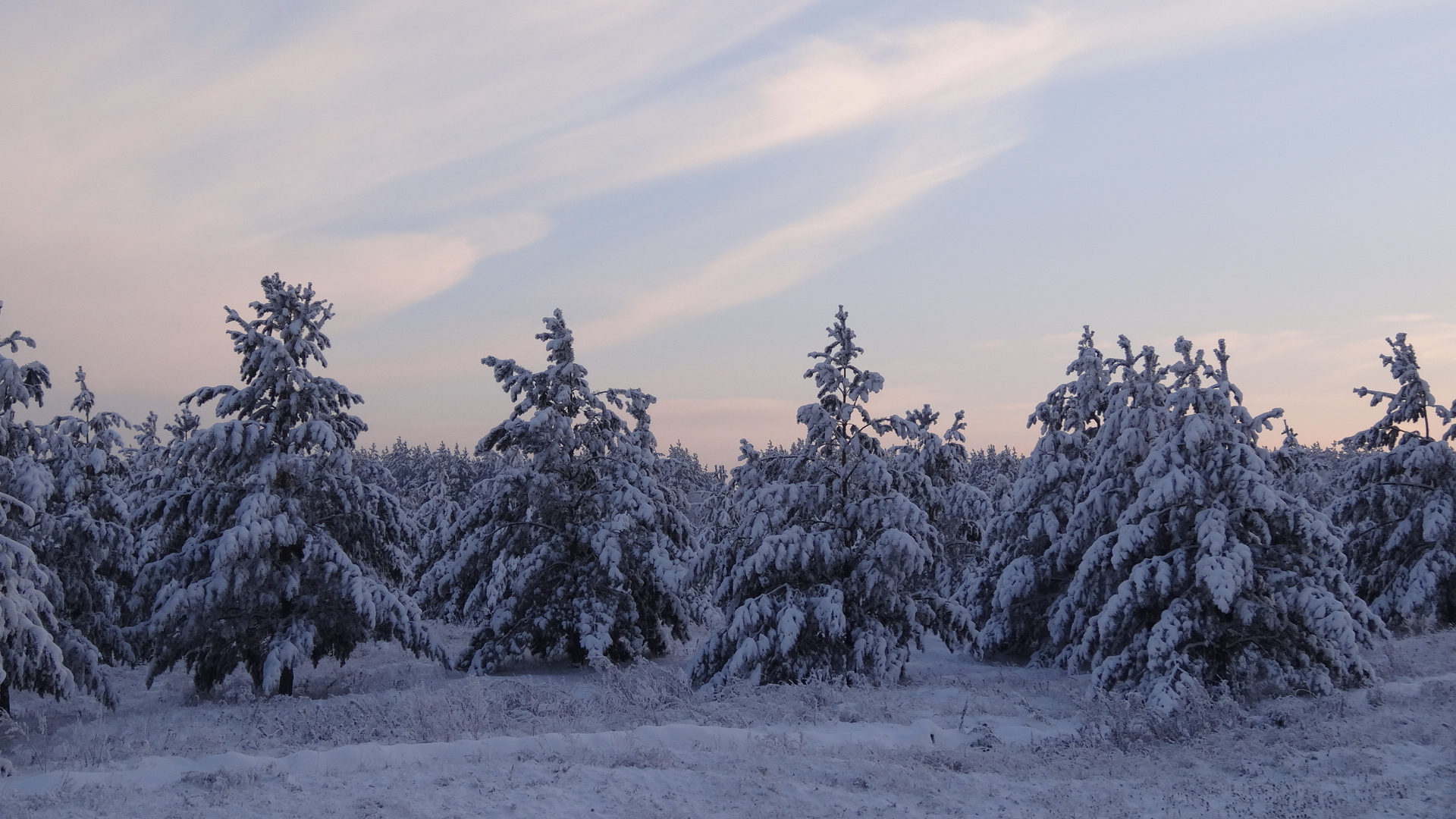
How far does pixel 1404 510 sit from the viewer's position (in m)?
26.7

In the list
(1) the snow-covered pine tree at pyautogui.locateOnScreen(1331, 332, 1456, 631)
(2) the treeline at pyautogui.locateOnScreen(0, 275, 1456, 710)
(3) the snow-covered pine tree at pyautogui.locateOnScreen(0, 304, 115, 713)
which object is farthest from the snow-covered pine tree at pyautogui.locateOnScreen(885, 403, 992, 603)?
(3) the snow-covered pine tree at pyautogui.locateOnScreen(0, 304, 115, 713)

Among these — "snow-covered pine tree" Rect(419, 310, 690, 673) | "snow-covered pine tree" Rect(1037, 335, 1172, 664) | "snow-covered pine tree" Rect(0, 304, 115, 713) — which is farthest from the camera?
"snow-covered pine tree" Rect(419, 310, 690, 673)

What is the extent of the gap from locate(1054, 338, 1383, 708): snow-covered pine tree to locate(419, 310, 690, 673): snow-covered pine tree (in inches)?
425

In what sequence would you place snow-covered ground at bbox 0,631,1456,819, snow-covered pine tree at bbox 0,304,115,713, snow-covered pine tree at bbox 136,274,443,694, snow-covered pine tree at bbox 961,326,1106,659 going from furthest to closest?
snow-covered pine tree at bbox 961,326,1106,659 < snow-covered pine tree at bbox 136,274,443,694 < snow-covered pine tree at bbox 0,304,115,713 < snow-covered ground at bbox 0,631,1456,819

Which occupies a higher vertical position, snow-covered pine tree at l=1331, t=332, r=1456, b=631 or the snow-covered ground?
snow-covered pine tree at l=1331, t=332, r=1456, b=631

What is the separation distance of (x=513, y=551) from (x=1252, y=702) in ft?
56.1

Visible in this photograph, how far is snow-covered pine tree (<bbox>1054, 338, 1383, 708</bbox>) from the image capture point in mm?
16438

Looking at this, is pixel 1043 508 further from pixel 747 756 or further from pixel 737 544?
pixel 747 756

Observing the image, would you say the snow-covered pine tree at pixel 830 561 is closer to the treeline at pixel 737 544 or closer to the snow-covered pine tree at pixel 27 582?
the treeline at pixel 737 544

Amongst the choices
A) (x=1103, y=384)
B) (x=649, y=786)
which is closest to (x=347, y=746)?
(x=649, y=786)

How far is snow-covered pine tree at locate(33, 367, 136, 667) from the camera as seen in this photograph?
21.1 m

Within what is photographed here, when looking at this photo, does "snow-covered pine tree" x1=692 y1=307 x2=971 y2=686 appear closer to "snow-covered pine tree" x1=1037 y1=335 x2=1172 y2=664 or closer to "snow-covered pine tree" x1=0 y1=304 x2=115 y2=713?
"snow-covered pine tree" x1=1037 y1=335 x2=1172 y2=664

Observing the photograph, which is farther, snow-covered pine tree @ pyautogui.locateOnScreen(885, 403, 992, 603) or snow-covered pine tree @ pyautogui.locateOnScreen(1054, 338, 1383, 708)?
snow-covered pine tree @ pyautogui.locateOnScreen(885, 403, 992, 603)

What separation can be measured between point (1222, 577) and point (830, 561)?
7469 millimetres
